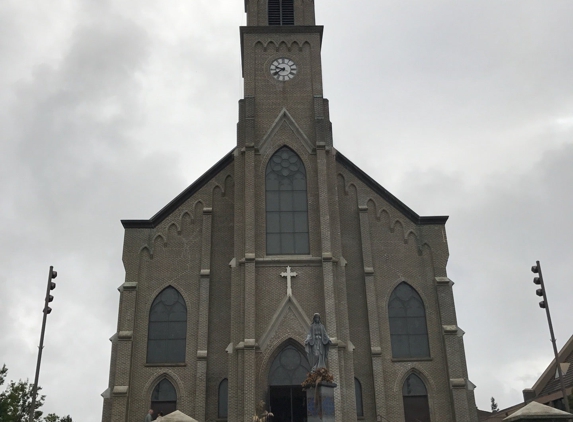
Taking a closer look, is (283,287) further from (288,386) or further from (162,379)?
(162,379)

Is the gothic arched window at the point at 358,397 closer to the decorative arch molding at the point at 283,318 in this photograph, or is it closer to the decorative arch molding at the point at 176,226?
the decorative arch molding at the point at 283,318

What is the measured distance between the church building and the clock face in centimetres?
7

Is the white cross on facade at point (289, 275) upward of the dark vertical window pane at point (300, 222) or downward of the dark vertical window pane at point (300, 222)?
downward

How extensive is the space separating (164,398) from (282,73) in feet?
51.1

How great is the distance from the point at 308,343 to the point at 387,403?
770cm

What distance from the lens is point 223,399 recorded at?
2680 centimetres

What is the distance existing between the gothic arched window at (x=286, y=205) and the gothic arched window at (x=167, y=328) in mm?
4481

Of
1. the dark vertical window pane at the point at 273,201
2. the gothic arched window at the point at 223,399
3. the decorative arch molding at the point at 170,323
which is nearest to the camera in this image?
the gothic arched window at the point at 223,399

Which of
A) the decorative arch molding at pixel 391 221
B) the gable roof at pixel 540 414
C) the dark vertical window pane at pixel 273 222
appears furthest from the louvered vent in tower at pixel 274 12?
the gable roof at pixel 540 414

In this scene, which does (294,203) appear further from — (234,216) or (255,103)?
(255,103)

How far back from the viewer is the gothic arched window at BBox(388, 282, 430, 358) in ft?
91.7

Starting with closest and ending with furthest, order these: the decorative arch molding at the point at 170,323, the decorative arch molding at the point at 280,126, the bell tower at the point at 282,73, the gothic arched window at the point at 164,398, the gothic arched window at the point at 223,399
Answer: the gothic arched window at the point at 223,399 → the gothic arched window at the point at 164,398 → the decorative arch molding at the point at 170,323 → the decorative arch molding at the point at 280,126 → the bell tower at the point at 282,73

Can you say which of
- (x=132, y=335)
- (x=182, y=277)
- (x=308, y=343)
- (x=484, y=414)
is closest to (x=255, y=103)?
(x=182, y=277)

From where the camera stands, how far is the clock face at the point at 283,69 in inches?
1250
